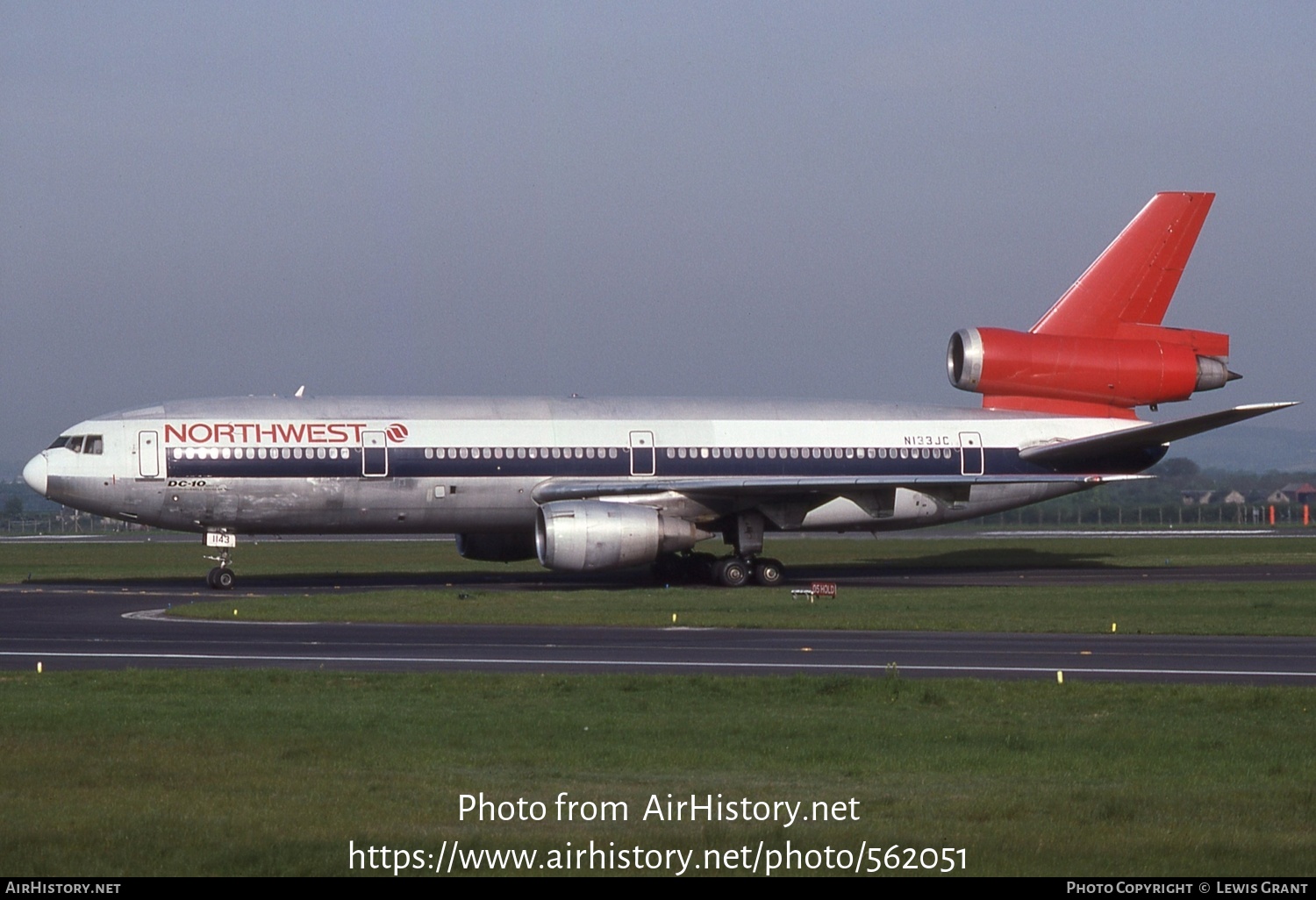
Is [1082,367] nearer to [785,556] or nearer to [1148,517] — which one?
[785,556]

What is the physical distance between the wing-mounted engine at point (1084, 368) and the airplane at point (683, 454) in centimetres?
5

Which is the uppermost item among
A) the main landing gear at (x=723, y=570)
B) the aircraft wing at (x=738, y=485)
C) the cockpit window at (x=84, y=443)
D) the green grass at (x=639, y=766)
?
the cockpit window at (x=84, y=443)

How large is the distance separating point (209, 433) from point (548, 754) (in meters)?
23.0

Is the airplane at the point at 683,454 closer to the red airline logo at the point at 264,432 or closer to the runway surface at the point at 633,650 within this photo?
the red airline logo at the point at 264,432

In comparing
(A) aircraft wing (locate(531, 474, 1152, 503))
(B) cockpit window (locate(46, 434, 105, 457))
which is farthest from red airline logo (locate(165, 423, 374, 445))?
(A) aircraft wing (locate(531, 474, 1152, 503))

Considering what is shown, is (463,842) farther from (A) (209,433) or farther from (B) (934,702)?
(A) (209,433)

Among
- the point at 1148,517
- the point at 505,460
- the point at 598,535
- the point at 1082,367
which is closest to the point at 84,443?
the point at 505,460

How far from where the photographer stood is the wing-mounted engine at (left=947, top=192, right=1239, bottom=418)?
37906 mm

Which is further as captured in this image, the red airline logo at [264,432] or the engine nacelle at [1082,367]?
the engine nacelle at [1082,367]

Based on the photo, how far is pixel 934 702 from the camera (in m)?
15.0

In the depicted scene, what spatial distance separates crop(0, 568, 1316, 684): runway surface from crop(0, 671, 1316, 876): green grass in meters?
1.67

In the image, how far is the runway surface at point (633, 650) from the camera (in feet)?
59.3

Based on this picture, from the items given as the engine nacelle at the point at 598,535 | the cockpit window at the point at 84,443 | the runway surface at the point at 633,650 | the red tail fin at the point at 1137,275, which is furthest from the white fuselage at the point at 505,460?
the runway surface at the point at 633,650
